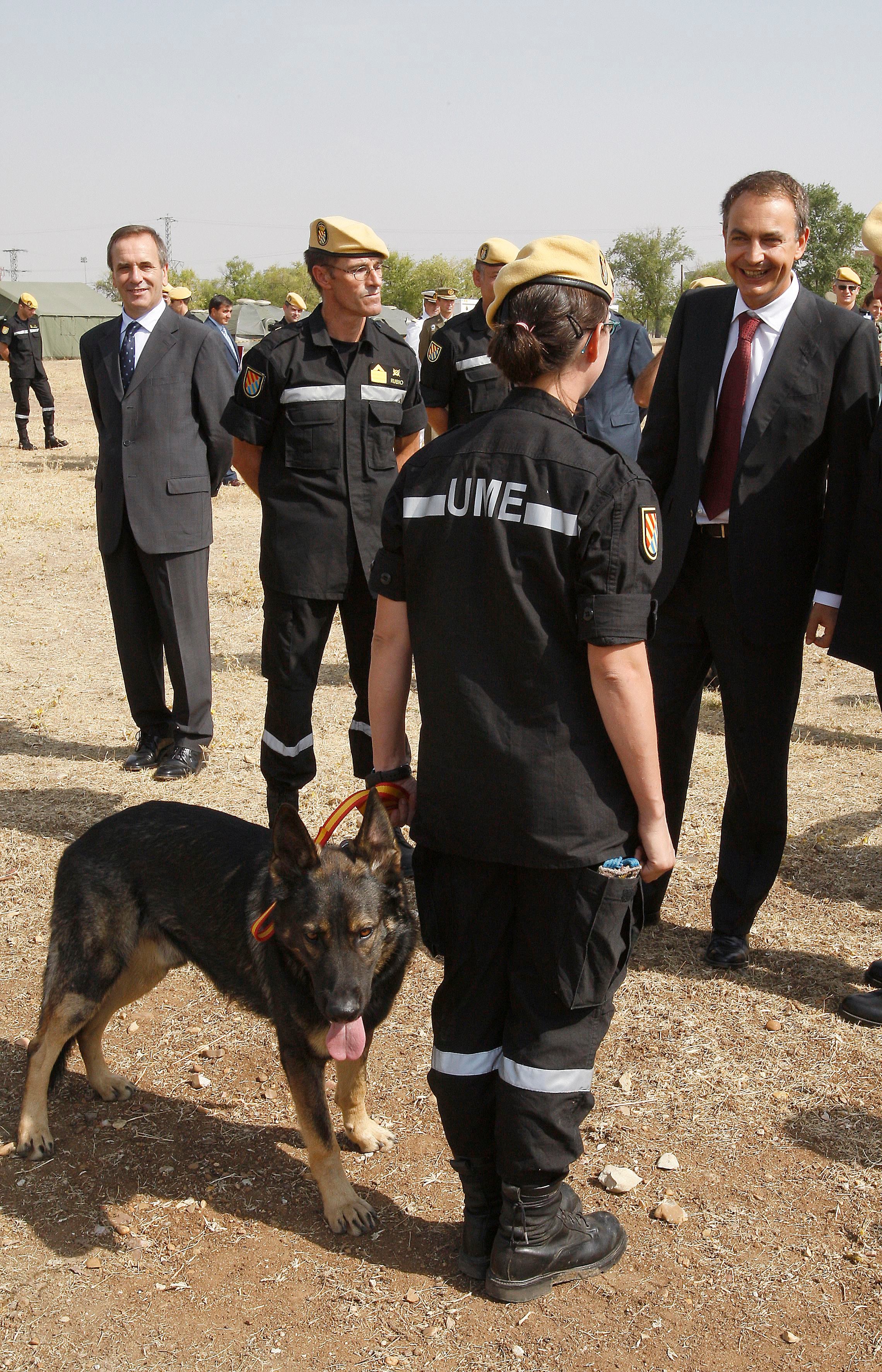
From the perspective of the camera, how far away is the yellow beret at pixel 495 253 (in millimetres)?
6965

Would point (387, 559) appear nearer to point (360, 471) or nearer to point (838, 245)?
point (360, 471)

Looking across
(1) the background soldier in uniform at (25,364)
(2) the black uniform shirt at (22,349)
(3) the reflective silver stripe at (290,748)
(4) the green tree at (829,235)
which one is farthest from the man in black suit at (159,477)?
(4) the green tree at (829,235)

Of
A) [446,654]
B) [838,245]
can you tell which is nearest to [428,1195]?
[446,654]

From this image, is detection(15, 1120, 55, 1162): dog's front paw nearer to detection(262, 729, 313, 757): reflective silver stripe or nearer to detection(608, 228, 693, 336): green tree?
detection(262, 729, 313, 757): reflective silver stripe

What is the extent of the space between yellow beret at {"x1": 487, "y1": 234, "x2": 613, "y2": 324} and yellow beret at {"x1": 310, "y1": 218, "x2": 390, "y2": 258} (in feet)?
7.11

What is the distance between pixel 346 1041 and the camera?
9.02ft

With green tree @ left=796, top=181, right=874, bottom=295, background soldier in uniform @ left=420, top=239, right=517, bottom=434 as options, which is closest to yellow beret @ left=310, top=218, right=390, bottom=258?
background soldier in uniform @ left=420, top=239, right=517, bottom=434

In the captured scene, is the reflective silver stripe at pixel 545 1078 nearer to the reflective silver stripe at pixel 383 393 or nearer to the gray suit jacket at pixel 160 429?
the reflective silver stripe at pixel 383 393

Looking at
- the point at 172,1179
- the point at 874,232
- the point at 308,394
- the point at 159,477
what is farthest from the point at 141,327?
the point at 172,1179

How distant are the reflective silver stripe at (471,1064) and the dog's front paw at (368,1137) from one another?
84 cm

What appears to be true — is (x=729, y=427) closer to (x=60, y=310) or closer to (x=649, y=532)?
(x=649, y=532)

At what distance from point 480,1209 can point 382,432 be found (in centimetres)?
308

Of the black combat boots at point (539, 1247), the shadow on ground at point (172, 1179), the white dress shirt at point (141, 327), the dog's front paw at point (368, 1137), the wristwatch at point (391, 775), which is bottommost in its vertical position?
the shadow on ground at point (172, 1179)

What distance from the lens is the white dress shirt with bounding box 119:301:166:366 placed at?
238 inches
